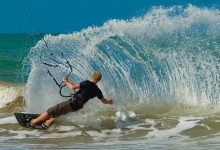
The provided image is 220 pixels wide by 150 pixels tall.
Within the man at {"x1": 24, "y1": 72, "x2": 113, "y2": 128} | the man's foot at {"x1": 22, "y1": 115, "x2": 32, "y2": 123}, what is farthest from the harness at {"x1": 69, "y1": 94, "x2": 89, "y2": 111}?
the man's foot at {"x1": 22, "y1": 115, "x2": 32, "y2": 123}

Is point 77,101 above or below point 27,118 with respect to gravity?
above

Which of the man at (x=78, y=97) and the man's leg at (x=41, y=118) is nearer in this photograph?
the man at (x=78, y=97)

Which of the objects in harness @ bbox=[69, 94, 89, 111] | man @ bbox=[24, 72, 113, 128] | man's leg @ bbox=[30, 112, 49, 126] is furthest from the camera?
man's leg @ bbox=[30, 112, 49, 126]

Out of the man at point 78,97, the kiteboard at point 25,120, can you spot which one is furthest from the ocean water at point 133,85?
the man at point 78,97

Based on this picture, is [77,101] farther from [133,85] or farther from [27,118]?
[133,85]

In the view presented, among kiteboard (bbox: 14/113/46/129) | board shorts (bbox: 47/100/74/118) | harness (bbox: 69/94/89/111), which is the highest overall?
harness (bbox: 69/94/89/111)

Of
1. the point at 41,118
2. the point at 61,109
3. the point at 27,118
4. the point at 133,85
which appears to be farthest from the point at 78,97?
the point at 133,85

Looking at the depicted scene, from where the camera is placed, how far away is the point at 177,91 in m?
13.4

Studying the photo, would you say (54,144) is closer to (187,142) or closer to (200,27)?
(187,142)

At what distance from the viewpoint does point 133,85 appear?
13.4m

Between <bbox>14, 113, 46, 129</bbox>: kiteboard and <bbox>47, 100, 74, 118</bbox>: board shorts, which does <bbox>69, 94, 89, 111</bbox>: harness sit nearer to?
<bbox>47, 100, 74, 118</bbox>: board shorts

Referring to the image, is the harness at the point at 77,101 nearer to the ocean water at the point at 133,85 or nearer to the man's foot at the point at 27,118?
the ocean water at the point at 133,85

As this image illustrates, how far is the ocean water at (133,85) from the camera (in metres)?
9.73

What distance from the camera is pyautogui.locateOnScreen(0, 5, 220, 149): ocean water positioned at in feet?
31.9
